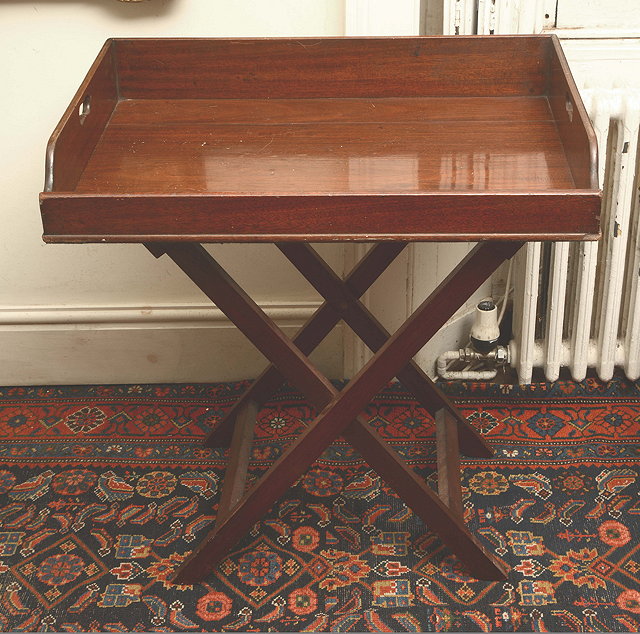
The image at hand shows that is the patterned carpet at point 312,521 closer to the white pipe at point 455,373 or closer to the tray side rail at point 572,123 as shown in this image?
the white pipe at point 455,373

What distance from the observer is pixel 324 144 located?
6.42ft

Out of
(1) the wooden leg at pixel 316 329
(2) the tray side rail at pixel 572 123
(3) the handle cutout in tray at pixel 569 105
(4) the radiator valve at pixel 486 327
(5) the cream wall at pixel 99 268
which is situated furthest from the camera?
(4) the radiator valve at pixel 486 327

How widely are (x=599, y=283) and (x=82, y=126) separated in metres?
1.67

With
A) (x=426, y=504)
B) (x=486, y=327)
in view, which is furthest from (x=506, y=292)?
(x=426, y=504)

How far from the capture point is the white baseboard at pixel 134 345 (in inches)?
114

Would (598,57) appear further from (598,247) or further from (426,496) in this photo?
(426,496)

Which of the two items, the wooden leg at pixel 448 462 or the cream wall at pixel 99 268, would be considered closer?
the wooden leg at pixel 448 462

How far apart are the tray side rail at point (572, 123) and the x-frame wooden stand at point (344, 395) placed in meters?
0.22

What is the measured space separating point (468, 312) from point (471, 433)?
1.82 feet

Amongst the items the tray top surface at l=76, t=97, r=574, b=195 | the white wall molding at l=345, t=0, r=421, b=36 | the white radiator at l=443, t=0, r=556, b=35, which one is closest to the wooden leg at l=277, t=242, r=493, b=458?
the tray top surface at l=76, t=97, r=574, b=195

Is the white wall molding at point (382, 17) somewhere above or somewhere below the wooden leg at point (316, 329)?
above

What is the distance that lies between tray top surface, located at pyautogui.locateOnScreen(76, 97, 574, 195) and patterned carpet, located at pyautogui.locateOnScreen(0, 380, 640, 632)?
0.98m

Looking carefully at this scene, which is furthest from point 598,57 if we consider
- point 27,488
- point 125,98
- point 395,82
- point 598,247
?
point 27,488

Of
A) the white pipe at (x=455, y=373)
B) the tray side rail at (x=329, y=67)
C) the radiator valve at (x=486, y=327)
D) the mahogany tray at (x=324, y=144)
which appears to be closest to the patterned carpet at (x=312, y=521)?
the white pipe at (x=455, y=373)
